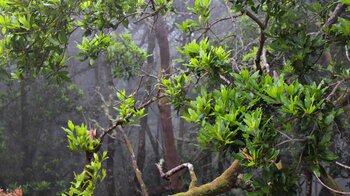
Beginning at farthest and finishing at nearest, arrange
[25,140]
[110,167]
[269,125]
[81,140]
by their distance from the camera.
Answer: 1. [25,140]
2. [110,167]
3. [81,140]
4. [269,125]

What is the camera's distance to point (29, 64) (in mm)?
2596

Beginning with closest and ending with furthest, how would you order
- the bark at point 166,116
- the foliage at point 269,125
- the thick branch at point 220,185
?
the foliage at point 269,125 → the thick branch at point 220,185 → the bark at point 166,116

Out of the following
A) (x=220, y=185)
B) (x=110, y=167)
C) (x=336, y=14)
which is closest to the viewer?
(x=336, y=14)

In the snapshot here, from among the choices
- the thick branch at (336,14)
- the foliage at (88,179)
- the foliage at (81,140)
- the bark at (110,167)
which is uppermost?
the thick branch at (336,14)

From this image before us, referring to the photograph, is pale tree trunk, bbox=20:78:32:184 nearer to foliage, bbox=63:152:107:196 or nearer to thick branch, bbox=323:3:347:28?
foliage, bbox=63:152:107:196

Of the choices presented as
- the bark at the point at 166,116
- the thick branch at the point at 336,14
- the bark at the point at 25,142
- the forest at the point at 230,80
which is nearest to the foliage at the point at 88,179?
the forest at the point at 230,80

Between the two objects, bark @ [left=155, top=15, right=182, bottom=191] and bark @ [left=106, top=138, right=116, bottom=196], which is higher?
bark @ [left=155, top=15, right=182, bottom=191]

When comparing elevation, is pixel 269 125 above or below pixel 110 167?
above

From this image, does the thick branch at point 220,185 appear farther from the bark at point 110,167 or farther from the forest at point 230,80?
the bark at point 110,167

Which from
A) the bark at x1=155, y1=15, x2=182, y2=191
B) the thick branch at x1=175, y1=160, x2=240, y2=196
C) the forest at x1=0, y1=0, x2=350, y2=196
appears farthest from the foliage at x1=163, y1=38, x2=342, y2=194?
the bark at x1=155, y1=15, x2=182, y2=191

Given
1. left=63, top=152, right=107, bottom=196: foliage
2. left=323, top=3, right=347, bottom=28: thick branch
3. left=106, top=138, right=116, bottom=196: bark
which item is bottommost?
left=106, top=138, right=116, bottom=196: bark

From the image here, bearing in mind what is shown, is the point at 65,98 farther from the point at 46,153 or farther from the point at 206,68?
the point at 206,68

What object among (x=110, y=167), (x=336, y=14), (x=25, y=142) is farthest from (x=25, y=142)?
(x=336, y=14)

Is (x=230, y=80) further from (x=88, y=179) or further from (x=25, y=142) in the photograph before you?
(x=25, y=142)
